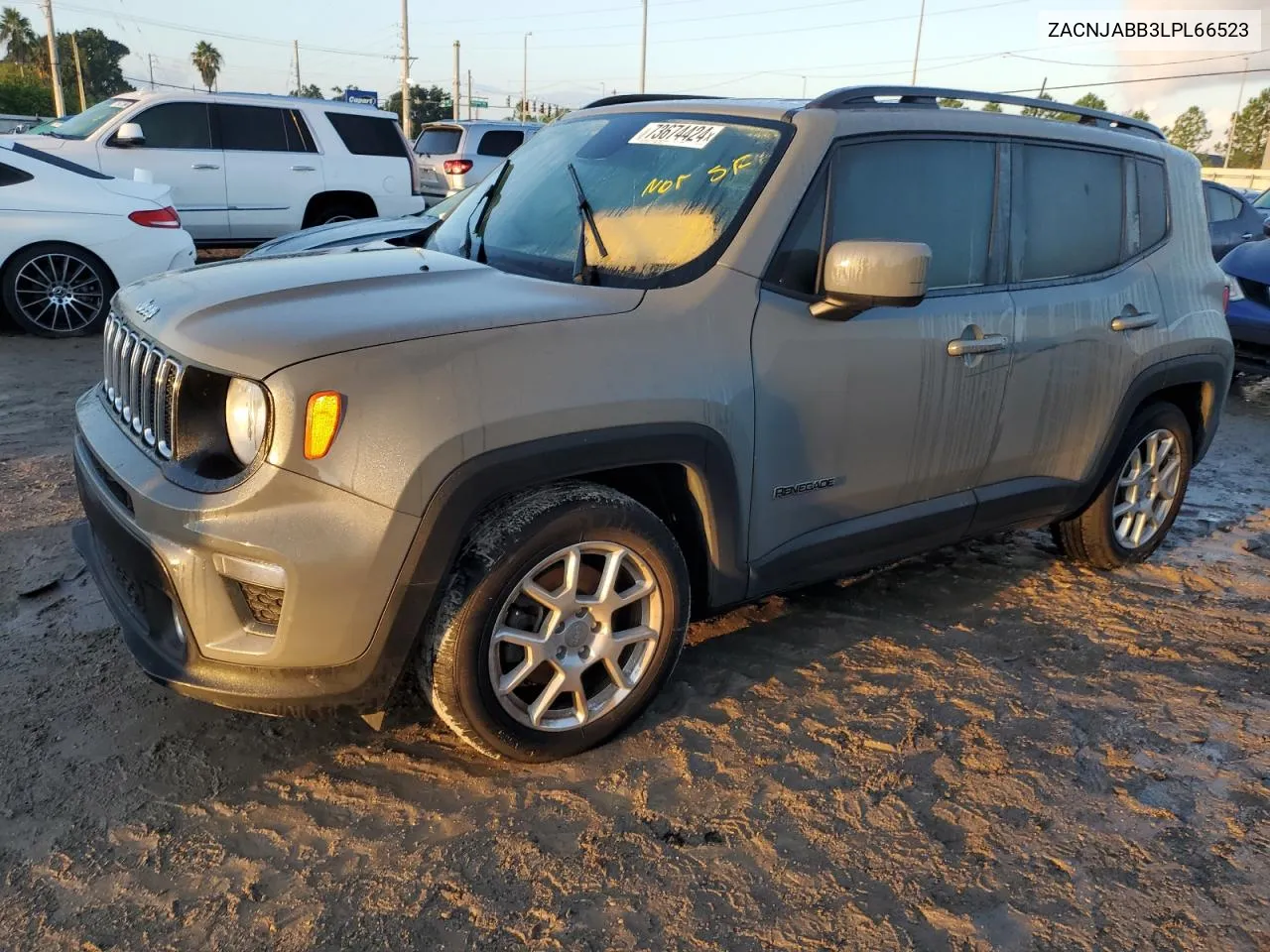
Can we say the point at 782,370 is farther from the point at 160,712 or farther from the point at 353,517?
the point at 160,712

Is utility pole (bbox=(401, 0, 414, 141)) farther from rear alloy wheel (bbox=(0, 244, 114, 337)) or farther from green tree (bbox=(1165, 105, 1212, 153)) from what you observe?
green tree (bbox=(1165, 105, 1212, 153))

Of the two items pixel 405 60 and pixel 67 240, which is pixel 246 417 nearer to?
pixel 67 240

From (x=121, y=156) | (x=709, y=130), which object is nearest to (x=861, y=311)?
(x=709, y=130)

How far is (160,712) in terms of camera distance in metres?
2.89

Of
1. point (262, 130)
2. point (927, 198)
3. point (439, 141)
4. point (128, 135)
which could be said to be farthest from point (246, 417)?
point (439, 141)

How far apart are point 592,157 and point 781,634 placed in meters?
1.78

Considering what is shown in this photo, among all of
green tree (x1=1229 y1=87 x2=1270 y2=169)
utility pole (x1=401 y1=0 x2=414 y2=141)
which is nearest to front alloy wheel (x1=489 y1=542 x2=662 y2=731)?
utility pole (x1=401 y1=0 x2=414 y2=141)

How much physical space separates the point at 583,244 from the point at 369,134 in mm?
9387

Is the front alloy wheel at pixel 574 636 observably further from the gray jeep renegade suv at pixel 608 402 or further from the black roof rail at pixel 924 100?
the black roof rail at pixel 924 100

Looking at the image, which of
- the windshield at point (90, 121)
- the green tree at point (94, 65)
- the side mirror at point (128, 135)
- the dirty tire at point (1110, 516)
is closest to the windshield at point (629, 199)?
the dirty tire at point (1110, 516)

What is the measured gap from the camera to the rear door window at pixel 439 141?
15844mm

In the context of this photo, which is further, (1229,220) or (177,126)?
(1229,220)

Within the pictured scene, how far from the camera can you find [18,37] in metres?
Result: 76.1

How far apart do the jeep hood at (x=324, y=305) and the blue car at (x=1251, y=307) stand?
667 cm
